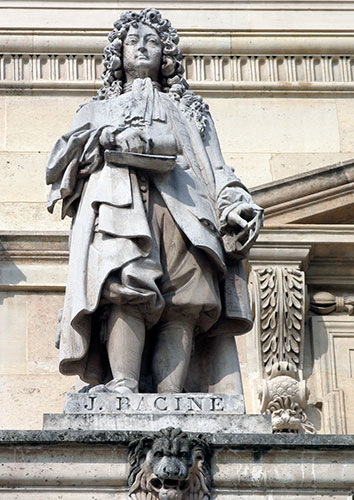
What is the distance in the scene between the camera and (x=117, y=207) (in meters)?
12.5

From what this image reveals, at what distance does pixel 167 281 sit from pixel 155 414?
833mm

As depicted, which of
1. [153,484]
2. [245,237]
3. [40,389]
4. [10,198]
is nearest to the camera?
[153,484]

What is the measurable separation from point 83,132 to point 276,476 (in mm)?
2404

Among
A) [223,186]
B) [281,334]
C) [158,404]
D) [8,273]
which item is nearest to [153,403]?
[158,404]

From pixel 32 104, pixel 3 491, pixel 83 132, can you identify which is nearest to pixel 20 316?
pixel 32 104

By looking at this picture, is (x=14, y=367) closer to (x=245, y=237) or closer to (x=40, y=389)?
(x=40, y=389)

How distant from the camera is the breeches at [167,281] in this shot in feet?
40.2

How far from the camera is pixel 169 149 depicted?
498 inches

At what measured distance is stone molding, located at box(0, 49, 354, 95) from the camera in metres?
18.1

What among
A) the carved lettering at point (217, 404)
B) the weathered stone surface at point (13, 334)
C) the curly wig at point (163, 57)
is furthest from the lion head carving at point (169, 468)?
the weathered stone surface at point (13, 334)

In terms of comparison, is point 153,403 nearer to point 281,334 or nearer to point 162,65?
point 162,65

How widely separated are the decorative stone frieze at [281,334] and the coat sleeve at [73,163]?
3654mm

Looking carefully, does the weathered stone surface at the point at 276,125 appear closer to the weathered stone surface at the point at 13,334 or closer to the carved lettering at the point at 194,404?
the weathered stone surface at the point at 13,334

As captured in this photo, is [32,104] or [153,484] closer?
[153,484]
